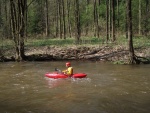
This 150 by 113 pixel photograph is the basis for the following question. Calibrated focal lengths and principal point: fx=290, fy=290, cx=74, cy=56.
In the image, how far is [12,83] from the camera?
14.4 meters

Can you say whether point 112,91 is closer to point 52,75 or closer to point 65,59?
point 52,75

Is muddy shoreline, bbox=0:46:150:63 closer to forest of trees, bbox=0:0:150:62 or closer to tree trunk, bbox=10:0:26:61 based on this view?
tree trunk, bbox=10:0:26:61

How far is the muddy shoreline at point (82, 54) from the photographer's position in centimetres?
2231

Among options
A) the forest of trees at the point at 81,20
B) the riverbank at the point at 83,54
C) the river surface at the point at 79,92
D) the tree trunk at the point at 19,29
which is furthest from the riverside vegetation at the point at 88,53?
the river surface at the point at 79,92

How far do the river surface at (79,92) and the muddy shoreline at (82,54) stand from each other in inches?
155

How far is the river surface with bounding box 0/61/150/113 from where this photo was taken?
9766 millimetres


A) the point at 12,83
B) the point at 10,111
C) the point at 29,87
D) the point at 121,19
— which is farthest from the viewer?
the point at 121,19

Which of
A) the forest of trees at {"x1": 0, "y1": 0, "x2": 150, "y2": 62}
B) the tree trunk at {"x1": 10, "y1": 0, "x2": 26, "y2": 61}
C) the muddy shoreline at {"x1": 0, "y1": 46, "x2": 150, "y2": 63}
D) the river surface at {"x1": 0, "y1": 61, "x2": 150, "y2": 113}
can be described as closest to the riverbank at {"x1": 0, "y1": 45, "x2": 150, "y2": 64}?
the muddy shoreline at {"x1": 0, "y1": 46, "x2": 150, "y2": 63}

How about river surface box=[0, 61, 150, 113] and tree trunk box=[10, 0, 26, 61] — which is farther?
tree trunk box=[10, 0, 26, 61]

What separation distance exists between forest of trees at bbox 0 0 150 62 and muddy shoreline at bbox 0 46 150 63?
1.38 m

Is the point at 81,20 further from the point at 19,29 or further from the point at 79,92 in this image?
the point at 79,92

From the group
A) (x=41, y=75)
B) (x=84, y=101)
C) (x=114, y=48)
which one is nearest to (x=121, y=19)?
(x=114, y=48)

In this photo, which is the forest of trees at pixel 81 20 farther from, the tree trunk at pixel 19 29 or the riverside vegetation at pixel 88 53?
the riverside vegetation at pixel 88 53

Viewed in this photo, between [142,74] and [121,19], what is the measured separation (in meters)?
24.8
